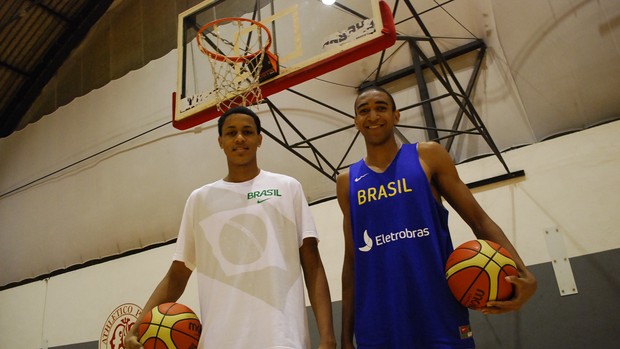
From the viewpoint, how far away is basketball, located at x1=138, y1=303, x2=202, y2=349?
1.70 metres

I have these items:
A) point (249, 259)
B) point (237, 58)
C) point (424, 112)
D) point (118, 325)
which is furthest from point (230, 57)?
point (118, 325)

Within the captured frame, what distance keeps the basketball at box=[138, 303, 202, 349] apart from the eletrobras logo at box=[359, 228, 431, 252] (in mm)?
736

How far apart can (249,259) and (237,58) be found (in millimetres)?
Answer: 2284

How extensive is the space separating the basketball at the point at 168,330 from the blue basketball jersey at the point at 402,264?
639mm

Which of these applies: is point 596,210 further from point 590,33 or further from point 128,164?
point 128,164

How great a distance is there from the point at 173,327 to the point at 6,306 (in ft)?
20.3

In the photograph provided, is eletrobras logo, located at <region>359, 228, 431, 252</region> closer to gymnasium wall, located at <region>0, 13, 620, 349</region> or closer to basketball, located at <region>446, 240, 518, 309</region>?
basketball, located at <region>446, 240, 518, 309</region>

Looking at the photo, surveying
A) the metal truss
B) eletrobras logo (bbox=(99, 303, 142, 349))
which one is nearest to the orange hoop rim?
the metal truss

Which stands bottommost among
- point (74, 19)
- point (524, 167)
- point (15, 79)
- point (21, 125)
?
point (524, 167)

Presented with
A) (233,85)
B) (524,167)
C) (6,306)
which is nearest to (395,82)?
(524,167)

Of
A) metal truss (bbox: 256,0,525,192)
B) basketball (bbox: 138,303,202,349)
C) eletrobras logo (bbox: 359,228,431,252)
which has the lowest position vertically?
basketball (bbox: 138,303,202,349)

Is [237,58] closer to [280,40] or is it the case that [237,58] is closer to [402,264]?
[280,40]

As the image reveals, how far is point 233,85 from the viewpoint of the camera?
342 cm

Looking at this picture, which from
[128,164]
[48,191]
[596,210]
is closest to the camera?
[596,210]
